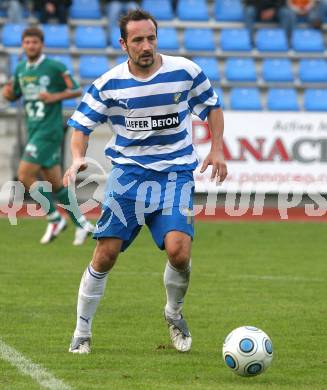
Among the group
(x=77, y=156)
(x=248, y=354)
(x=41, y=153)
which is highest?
(x=77, y=156)

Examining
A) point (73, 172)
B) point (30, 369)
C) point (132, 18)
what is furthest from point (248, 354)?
point (132, 18)

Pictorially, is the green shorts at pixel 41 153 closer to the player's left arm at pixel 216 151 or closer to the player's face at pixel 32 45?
the player's face at pixel 32 45

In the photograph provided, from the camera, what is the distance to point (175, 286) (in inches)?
294

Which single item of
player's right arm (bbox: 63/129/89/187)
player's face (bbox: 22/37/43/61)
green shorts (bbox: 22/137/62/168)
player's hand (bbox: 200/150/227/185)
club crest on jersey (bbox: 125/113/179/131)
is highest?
club crest on jersey (bbox: 125/113/179/131)

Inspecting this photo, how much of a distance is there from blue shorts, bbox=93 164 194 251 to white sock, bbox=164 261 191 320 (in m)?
0.21

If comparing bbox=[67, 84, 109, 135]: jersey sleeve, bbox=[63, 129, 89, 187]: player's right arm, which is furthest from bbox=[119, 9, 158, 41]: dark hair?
bbox=[63, 129, 89, 187]: player's right arm

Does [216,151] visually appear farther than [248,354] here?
Yes

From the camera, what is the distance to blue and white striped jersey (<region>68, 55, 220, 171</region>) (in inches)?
287

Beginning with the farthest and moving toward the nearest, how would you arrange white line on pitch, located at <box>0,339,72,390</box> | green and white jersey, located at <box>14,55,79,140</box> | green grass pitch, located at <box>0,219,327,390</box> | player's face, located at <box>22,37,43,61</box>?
green and white jersey, located at <box>14,55,79,140</box> < player's face, located at <box>22,37,43,61</box> < green grass pitch, located at <box>0,219,327,390</box> < white line on pitch, located at <box>0,339,72,390</box>

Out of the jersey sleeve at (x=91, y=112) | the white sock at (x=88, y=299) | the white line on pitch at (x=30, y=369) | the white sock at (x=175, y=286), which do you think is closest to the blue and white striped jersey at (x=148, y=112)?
the jersey sleeve at (x=91, y=112)

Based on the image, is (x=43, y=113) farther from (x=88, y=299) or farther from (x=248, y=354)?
(x=248, y=354)

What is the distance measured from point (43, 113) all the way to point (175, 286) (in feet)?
23.3

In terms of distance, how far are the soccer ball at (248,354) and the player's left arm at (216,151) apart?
47.2 inches

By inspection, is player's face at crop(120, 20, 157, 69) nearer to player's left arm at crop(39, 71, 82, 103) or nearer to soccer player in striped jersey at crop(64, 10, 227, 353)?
soccer player in striped jersey at crop(64, 10, 227, 353)
